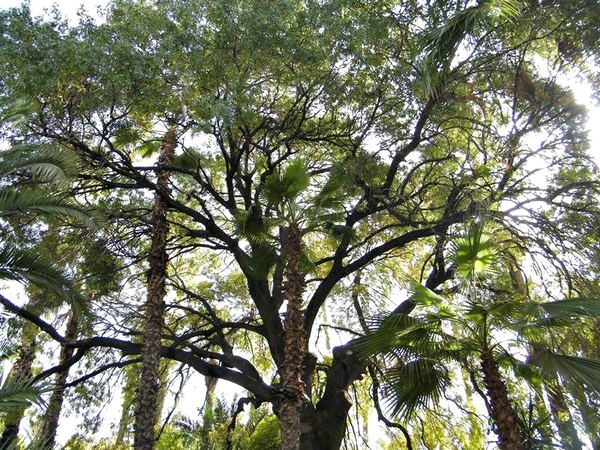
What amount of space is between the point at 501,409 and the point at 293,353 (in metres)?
3.06

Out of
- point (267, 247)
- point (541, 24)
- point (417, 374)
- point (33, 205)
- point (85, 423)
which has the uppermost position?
point (541, 24)

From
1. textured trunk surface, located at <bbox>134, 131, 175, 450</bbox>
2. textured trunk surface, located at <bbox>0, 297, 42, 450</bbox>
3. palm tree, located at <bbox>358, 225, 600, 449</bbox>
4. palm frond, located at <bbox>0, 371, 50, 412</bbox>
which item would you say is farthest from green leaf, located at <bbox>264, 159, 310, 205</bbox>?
textured trunk surface, located at <bbox>0, 297, 42, 450</bbox>

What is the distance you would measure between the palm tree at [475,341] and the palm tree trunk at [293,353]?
4.54ft

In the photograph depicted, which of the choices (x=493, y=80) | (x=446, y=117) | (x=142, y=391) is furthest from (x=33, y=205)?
(x=493, y=80)

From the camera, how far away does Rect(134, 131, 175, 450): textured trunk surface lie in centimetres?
806

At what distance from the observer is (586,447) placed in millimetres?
6789

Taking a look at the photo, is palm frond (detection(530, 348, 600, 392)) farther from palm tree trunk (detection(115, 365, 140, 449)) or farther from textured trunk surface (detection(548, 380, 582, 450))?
palm tree trunk (detection(115, 365, 140, 449))

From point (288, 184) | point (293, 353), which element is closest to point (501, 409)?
point (293, 353)

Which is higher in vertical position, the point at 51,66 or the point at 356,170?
the point at 51,66

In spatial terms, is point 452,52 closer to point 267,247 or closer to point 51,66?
point 267,247

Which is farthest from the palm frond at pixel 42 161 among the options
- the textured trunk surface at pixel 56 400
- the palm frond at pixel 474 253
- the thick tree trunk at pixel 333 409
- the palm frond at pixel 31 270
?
the thick tree trunk at pixel 333 409

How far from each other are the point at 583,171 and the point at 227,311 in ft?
31.5

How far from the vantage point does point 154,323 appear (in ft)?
28.8

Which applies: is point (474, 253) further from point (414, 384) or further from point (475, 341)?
point (414, 384)
